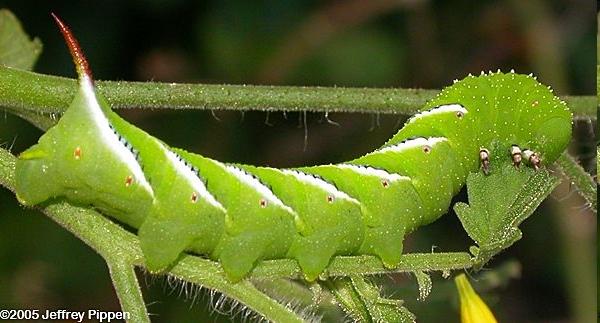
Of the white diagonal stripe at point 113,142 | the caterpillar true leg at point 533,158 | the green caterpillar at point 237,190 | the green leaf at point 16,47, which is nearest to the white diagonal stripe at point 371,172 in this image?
the green caterpillar at point 237,190

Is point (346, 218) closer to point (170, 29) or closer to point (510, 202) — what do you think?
point (510, 202)

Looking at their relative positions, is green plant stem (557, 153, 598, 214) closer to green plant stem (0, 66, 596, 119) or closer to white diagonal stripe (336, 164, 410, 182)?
green plant stem (0, 66, 596, 119)

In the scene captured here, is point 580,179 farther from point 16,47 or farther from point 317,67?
point 317,67

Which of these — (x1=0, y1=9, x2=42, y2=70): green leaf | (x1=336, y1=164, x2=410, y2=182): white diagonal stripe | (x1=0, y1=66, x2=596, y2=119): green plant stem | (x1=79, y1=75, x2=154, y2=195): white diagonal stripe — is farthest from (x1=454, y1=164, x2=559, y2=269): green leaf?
(x1=0, y1=9, x2=42, y2=70): green leaf

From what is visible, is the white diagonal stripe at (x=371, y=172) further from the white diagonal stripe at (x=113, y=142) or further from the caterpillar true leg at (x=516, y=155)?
the white diagonal stripe at (x=113, y=142)

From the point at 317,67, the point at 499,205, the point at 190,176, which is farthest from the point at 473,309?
the point at 317,67
